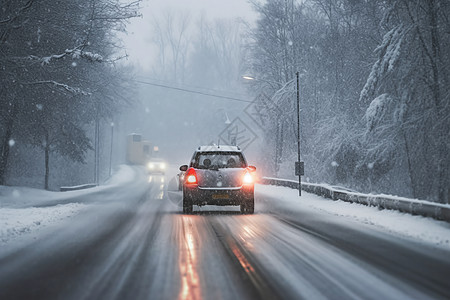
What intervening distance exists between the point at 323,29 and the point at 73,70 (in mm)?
21501

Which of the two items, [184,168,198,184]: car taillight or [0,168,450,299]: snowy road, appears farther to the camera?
[184,168,198,184]: car taillight

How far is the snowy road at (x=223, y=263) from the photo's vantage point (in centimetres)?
568

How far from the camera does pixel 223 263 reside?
286 inches

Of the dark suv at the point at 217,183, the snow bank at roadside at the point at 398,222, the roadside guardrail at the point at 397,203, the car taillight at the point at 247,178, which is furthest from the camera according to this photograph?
the car taillight at the point at 247,178

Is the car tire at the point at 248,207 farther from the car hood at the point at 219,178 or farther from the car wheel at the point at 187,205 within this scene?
the car wheel at the point at 187,205

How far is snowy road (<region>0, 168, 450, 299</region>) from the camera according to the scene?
568 cm

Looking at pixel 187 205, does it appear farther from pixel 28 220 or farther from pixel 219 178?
pixel 28 220

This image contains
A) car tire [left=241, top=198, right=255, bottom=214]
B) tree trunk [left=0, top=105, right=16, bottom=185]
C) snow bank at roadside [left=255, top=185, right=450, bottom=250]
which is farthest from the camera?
tree trunk [left=0, top=105, right=16, bottom=185]

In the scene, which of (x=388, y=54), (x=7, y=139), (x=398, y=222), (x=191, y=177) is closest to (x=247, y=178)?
(x=191, y=177)

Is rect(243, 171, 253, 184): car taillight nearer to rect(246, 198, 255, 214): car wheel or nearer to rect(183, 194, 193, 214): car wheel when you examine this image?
rect(246, 198, 255, 214): car wheel

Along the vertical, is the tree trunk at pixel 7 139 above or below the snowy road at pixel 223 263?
above

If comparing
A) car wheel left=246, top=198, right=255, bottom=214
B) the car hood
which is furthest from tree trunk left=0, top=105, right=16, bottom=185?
car wheel left=246, top=198, right=255, bottom=214

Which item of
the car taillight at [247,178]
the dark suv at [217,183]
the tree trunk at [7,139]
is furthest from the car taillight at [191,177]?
the tree trunk at [7,139]

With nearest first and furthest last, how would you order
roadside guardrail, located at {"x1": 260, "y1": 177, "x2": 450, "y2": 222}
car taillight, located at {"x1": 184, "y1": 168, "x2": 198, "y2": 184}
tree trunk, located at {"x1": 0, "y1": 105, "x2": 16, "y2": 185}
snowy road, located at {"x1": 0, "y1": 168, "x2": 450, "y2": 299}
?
snowy road, located at {"x1": 0, "y1": 168, "x2": 450, "y2": 299} → roadside guardrail, located at {"x1": 260, "y1": 177, "x2": 450, "y2": 222} → car taillight, located at {"x1": 184, "y1": 168, "x2": 198, "y2": 184} → tree trunk, located at {"x1": 0, "y1": 105, "x2": 16, "y2": 185}
